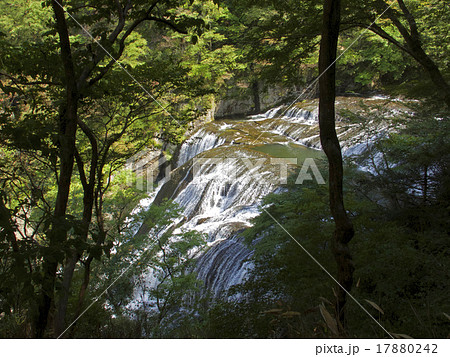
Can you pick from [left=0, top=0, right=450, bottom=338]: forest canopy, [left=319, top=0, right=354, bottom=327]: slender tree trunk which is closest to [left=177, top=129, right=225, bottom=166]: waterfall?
[left=0, top=0, right=450, bottom=338]: forest canopy

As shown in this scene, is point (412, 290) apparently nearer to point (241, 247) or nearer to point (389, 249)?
point (389, 249)

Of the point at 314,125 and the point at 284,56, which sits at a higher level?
the point at 314,125

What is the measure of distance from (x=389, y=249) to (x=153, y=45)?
1578 cm

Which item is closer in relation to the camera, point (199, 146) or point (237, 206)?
point (237, 206)

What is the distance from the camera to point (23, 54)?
2830 mm

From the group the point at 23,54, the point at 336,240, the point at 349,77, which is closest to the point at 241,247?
the point at 336,240
